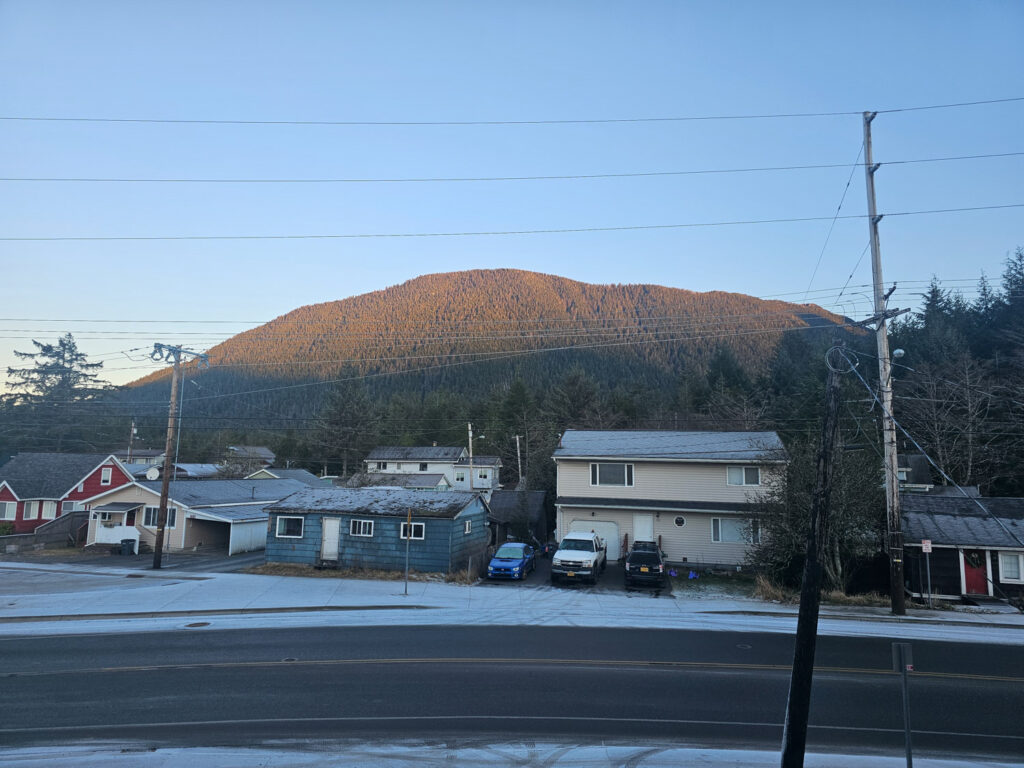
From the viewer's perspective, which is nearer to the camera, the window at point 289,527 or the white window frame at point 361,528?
the white window frame at point 361,528

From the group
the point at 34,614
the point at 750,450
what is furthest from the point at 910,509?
the point at 34,614

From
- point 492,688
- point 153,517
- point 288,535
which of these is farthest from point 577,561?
point 153,517

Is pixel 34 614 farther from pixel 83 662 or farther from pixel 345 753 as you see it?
pixel 345 753

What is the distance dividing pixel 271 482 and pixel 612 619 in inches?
1316

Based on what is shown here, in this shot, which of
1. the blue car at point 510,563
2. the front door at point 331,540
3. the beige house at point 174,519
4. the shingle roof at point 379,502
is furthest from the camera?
the beige house at point 174,519

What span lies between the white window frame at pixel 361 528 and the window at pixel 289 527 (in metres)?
2.63

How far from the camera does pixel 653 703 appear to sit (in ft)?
36.6

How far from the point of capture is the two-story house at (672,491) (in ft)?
99.2

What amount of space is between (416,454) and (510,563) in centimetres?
4408

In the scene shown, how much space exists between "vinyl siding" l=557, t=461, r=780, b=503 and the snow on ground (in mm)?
22100

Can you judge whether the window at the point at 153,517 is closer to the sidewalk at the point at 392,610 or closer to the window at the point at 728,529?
the sidewalk at the point at 392,610

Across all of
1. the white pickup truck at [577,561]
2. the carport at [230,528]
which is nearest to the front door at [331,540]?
the carport at [230,528]

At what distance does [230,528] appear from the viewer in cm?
3488

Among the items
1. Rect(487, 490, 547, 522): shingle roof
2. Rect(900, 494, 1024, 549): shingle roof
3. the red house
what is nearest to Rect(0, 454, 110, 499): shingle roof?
the red house
